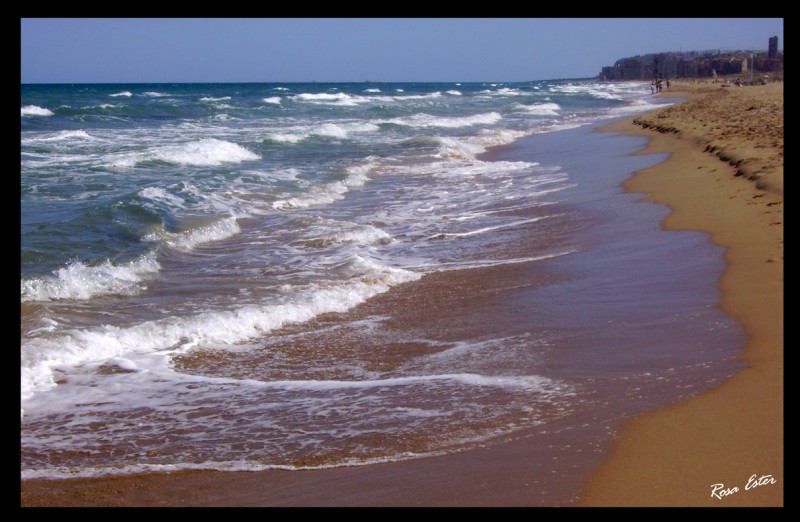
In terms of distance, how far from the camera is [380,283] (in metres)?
8.04

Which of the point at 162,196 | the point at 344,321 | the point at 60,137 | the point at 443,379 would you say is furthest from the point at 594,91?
the point at 443,379

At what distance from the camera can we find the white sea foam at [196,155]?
19.5m

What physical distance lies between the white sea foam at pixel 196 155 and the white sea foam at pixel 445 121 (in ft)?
46.8

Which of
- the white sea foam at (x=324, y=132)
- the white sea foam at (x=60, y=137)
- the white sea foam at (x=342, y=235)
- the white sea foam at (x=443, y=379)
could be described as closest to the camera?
the white sea foam at (x=443, y=379)

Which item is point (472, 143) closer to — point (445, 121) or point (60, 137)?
point (445, 121)

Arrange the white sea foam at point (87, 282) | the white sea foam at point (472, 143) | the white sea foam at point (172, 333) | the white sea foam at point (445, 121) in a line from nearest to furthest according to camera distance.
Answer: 1. the white sea foam at point (172, 333)
2. the white sea foam at point (87, 282)
3. the white sea foam at point (472, 143)
4. the white sea foam at point (445, 121)

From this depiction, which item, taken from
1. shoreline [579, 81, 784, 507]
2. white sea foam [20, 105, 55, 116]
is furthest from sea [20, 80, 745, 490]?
white sea foam [20, 105, 55, 116]

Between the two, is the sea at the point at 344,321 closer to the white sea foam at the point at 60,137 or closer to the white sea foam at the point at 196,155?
the white sea foam at the point at 196,155

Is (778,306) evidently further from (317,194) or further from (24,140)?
(24,140)

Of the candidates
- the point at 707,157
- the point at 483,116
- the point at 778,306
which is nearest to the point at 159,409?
the point at 778,306

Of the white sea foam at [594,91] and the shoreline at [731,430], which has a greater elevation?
the white sea foam at [594,91]

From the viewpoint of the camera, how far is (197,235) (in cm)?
1088
